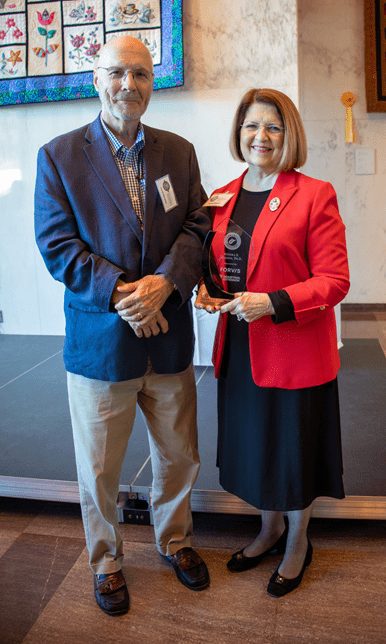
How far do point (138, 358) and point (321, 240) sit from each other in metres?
0.59

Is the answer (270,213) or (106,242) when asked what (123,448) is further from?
(270,213)

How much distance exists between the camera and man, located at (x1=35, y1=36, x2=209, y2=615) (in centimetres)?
175

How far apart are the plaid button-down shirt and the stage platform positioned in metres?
1.08

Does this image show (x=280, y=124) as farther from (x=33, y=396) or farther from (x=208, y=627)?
(x=33, y=396)

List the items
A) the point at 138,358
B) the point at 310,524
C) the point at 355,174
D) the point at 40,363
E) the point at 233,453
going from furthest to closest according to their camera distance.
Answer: the point at 355,174 < the point at 40,363 < the point at 310,524 < the point at 233,453 < the point at 138,358

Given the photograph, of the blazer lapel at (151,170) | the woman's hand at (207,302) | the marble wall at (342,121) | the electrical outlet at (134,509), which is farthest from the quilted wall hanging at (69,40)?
the electrical outlet at (134,509)

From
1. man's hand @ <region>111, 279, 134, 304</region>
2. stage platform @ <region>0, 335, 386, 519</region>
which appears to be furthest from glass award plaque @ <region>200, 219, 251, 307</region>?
stage platform @ <region>0, 335, 386, 519</region>

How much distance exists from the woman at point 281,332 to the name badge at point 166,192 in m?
0.14

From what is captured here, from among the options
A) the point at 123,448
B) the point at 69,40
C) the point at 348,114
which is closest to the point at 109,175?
the point at 123,448

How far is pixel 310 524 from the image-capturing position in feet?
7.88

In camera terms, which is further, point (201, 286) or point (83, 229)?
point (201, 286)

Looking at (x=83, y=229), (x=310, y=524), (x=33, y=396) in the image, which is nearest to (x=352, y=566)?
(x=310, y=524)

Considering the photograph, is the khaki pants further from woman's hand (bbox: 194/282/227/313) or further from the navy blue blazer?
woman's hand (bbox: 194/282/227/313)

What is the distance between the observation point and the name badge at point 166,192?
182 cm
